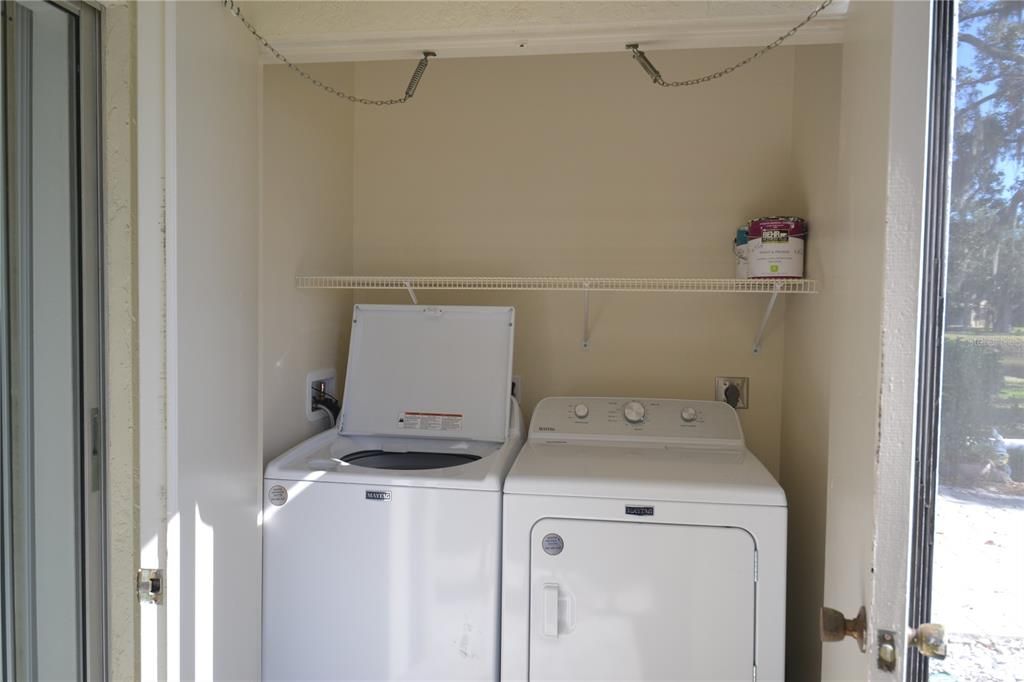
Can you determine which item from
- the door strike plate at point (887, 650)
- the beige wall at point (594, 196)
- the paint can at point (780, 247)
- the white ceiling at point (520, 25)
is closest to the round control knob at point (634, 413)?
the beige wall at point (594, 196)

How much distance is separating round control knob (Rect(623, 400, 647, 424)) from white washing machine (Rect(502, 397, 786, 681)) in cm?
49

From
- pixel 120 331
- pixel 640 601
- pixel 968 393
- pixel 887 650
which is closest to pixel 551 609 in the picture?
pixel 640 601

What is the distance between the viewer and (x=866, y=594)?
0.89 metres

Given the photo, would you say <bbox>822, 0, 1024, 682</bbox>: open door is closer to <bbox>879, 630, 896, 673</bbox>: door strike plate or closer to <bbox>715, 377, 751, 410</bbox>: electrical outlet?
<bbox>879, 630, 896, 673</bbox>: door strike plate

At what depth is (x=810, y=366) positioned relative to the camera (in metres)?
1.93

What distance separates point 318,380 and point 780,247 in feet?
5.23

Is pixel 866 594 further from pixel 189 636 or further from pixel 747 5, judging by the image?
pixel 189 636

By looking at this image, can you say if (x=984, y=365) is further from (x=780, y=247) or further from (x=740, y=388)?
(x=740, y=388)

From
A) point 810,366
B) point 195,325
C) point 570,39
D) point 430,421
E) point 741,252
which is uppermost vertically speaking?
point 570,39

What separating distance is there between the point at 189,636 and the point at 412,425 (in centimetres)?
99

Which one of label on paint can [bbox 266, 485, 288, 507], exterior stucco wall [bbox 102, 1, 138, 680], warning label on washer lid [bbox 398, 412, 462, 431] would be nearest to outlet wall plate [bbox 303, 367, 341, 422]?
warning label on washer lid [bbox 398, 412, 462, 431]

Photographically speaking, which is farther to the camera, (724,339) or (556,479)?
(724,339)

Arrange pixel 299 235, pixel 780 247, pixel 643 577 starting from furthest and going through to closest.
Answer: pixel 299 235, pixel 780 247, pixel 643 577

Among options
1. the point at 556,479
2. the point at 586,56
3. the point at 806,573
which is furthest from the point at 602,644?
the point at 586,56
